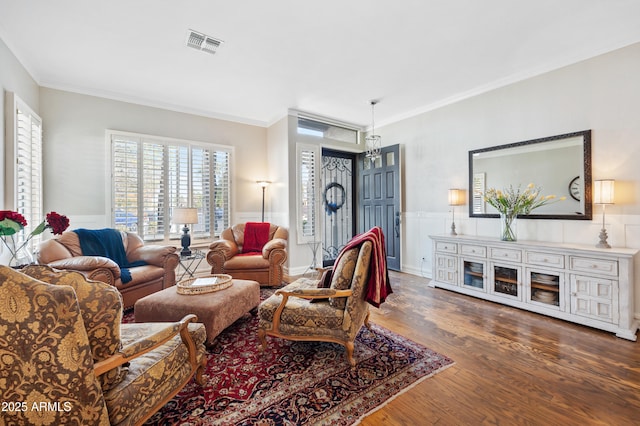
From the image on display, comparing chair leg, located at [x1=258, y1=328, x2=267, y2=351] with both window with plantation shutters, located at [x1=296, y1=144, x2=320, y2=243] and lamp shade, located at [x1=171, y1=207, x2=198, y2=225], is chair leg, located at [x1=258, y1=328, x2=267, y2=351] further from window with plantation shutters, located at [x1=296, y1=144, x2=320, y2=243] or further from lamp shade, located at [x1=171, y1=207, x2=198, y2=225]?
window with plantation shutters, located at [x1=296, y1=144, x2=320, y2=243]

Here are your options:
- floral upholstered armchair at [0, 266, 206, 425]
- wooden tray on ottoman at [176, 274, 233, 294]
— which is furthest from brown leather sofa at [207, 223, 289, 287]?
floral upholstered armchair at [0, 266, 206, 425]

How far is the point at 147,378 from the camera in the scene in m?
1.29

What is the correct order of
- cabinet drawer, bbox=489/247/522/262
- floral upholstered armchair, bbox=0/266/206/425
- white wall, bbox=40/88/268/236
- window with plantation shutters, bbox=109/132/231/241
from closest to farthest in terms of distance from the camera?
floral upholstered armchair, bbox=0/266/206/425, cabinet drawer, bbox=489/247/522/262, white wall, bbox=40/88/268/236, window with plantation shutters, bbox=109/132/231/241

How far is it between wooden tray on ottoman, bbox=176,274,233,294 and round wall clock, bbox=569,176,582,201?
4080mm

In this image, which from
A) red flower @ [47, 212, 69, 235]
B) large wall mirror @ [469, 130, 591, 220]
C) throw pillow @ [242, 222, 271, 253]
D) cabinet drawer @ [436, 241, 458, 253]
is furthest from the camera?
throw pillow @ [242, 222, 271, 253]

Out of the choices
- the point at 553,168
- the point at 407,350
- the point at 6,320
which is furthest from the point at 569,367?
the point at 6,320

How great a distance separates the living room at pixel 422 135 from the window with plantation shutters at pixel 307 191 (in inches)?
6.7

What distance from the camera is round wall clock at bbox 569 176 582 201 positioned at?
311cm

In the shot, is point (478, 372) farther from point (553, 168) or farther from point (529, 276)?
point (553, 168)

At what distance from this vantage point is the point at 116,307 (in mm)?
1116

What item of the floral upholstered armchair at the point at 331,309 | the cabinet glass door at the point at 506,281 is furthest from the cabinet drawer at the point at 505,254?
the floral upholstered armchair at the point at 331,309

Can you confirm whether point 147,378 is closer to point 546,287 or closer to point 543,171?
point 546,287

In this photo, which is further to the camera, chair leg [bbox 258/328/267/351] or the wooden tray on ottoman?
the wooden tray on ottoman

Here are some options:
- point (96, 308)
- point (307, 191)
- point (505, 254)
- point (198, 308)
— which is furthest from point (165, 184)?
point (505, 254)
